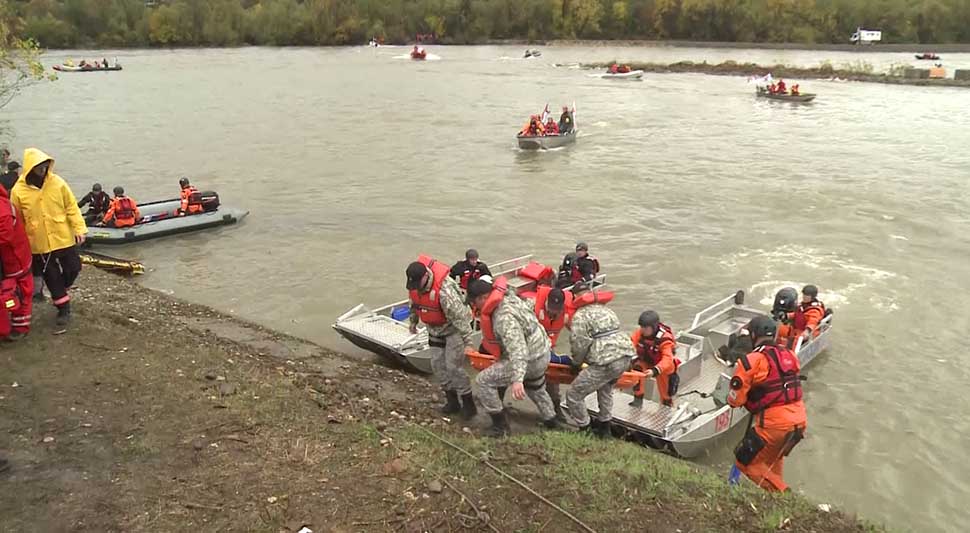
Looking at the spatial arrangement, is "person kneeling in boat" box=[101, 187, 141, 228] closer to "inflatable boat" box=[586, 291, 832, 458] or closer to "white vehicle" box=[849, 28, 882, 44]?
"inflatable boat" box=[586, 291, 832, 458]

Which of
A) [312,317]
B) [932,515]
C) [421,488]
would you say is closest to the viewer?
[421,488]

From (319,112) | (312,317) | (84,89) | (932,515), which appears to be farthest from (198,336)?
(84,89)

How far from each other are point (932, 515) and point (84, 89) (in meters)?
50.7

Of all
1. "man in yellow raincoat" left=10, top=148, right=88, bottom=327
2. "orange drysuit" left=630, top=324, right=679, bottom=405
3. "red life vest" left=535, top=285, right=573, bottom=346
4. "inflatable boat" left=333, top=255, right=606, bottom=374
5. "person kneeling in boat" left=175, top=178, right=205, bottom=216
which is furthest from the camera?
"person kneeling in boat" left=175, top=178, right=205, bottom=216

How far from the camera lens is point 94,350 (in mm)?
7570

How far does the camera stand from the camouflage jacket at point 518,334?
21.1 ft

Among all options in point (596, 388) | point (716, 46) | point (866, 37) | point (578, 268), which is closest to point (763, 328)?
point (596, 388)

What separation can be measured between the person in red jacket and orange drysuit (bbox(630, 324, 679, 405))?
20.7 ft

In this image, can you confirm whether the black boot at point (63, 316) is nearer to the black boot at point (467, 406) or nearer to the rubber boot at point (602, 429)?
the black boot at point (467, 406)

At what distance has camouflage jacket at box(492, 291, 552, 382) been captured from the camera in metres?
6.44

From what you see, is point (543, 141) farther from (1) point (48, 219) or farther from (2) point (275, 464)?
(2) point (275, 464)

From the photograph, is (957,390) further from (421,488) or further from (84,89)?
(84,89)

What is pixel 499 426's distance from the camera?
282 inches

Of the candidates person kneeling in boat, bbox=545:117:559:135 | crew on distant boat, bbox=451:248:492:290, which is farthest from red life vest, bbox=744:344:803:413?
person kneeling in boat, bbox=545:117:559:135
